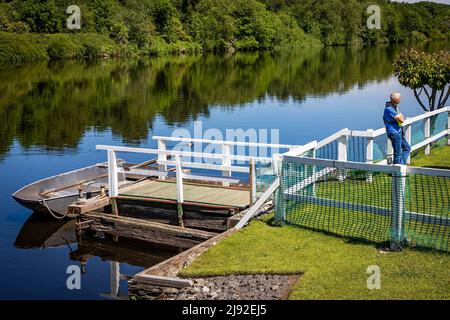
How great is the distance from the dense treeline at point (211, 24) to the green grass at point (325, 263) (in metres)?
87.3

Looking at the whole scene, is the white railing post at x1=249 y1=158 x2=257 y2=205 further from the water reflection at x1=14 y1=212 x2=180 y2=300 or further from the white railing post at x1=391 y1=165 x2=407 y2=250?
the white railing post at x1=391 y1=165 x2=407 y2=250

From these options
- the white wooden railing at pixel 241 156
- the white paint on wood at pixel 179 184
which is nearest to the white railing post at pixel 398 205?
the white wooden railing at pixel 241 156

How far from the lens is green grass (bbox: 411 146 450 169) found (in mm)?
20922

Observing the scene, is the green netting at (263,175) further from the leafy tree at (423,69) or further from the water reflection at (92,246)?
the leafy tree at (423,69)

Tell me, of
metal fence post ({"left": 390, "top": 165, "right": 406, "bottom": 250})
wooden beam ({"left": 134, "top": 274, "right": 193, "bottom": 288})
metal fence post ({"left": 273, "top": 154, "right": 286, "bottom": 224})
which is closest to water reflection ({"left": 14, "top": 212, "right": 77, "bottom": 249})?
metal fence post ({"left": 273, "top": 154, "right": 286, "bottom": 224})

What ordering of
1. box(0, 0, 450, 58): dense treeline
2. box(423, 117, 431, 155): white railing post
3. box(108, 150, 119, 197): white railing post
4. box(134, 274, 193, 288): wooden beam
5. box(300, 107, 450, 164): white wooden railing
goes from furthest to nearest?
box(0, 0, 450, 58): dense treeline → box(423, 117, 431, 155): white railing post → box(108, 150, 119, 197): white railing post → box(300, 107, 450, 164): white wooden railing → box(134, 274, 193, 288): wooden beam

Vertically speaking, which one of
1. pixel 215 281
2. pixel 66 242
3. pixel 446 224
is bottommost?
pixel 66 242

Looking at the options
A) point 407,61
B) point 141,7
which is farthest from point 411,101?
point 141,7

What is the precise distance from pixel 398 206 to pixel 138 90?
50.6m

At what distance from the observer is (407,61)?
29.6 meters

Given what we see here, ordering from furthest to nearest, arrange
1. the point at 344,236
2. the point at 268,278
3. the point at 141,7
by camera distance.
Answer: the point at 141,7, the point at 344,236, the point at 268,278

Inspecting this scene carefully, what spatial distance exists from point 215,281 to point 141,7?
11185cm

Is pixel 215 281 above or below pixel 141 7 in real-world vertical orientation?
below
